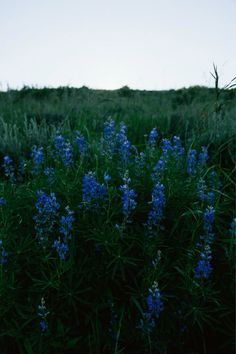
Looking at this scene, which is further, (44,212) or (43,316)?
(44,212)

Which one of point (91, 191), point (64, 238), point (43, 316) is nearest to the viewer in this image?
point (43, 316)

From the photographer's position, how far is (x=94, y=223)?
2.00 meters

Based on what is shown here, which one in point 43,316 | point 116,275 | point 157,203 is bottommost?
point 43,316

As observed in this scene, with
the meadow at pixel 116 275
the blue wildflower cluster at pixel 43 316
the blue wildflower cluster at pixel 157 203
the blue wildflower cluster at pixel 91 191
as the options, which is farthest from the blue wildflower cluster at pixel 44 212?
Answer: the blue wildflower cluster at pixel 157 203

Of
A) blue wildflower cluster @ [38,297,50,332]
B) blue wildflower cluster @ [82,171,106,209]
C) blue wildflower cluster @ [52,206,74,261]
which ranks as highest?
blue wildflower cluster @ [82,171,106,209]

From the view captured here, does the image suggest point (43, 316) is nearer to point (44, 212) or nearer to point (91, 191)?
point (44, 212)

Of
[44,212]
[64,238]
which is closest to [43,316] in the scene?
[64,238]

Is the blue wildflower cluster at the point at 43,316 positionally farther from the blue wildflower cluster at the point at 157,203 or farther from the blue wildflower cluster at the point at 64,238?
the blue wildflower cluster at the point at 157,203

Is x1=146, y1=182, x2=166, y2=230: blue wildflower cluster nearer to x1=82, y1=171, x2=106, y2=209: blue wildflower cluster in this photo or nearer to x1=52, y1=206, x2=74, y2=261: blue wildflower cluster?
x1=82, y1=171, x2=106, y2=209: blue wildflower cluster

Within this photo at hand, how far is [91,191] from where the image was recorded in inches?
80.3

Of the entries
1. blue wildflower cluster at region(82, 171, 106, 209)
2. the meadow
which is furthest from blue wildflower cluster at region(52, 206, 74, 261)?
blue wildflower cluster at region(82, 171, 106, 209)

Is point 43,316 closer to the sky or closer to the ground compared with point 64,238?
closer to the ground

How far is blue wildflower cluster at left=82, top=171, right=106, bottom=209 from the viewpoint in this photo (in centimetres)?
203

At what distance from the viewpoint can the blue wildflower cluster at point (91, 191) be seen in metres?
2.03
